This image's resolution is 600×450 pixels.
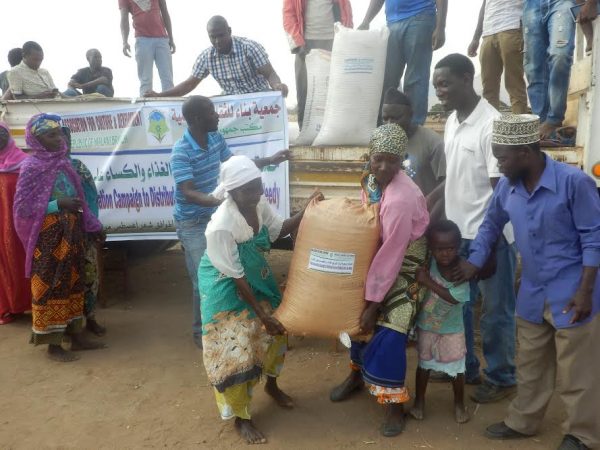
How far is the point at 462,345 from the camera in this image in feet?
9.30

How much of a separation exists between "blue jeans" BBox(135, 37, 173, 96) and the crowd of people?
1.92 m

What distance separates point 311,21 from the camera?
5.00m

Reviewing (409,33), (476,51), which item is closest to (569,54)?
(409,33)

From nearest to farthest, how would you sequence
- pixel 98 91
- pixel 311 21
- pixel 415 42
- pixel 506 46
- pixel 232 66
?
1. pixel 415 42
2. pixel 232 66
3. pixel 506 46
4. pixel 311 21
5. pixel 98 91

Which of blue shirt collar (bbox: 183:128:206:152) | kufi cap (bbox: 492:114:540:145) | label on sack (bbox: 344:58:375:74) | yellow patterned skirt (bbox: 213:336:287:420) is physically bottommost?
yellow patterned skirt (bbox: 213:336:287:420)

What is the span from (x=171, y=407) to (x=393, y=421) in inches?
53.1

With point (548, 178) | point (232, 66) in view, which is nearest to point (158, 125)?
point (232, 66)

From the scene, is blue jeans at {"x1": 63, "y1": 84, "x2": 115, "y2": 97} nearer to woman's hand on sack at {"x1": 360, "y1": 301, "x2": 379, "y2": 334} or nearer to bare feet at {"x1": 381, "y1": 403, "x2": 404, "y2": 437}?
woman's hand on sack at {"x1": 360, "y1": 301, "x2": 379, "y2": 334}

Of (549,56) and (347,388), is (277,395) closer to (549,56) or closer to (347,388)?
(347,388)

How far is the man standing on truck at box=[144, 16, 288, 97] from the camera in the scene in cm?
446

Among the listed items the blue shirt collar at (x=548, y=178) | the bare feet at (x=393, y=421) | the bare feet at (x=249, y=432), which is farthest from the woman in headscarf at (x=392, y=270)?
the bare feet at (x=249, y=432)

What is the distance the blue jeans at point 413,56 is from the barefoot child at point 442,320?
71.6 inches

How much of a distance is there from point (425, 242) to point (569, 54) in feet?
6.94

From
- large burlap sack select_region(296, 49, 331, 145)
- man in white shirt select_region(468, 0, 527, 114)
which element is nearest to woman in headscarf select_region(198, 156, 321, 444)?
large burlap sack select_region(296, 49, 331, 145)
